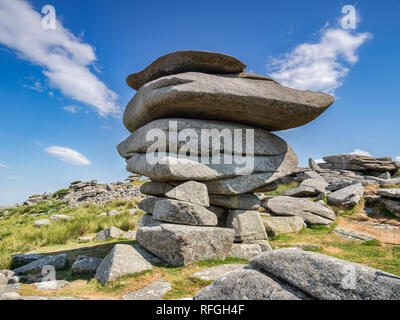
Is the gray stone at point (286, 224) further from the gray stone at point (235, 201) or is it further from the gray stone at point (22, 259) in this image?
the gray stone at point (22, 259)

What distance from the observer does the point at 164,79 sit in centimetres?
895

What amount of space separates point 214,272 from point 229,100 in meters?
5.88

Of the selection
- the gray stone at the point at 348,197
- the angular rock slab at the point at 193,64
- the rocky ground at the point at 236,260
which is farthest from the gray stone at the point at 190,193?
the gray stone at the point at 348,197

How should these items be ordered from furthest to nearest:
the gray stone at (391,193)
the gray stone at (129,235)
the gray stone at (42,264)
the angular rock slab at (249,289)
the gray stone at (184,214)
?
the gray stone at (391,193)
the gray stone at (129,235)
the gray stone at (184,214)
the gray stone at (42,264)
the angular rock slab at (249,289)

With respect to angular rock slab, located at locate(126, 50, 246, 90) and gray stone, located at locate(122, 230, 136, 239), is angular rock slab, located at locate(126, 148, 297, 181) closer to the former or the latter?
gray stone, located at locate(122, 230, 136, 239)

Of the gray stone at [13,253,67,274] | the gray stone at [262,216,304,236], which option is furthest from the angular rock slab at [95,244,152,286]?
the gray stone at [262,216,304,236]

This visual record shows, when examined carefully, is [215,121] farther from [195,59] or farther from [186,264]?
[186,264]

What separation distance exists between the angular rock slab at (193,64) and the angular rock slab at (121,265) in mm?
7250

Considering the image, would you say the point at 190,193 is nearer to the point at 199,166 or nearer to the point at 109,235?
the point at 199,166

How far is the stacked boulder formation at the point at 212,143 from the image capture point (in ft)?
27.0

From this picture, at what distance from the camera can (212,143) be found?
9.41m

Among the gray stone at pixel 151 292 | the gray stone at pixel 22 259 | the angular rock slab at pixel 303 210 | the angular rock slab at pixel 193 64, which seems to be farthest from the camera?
the angular rock slab at pixel 303 210

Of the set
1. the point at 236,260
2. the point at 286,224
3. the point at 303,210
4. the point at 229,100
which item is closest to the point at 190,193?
the point at 236,260
